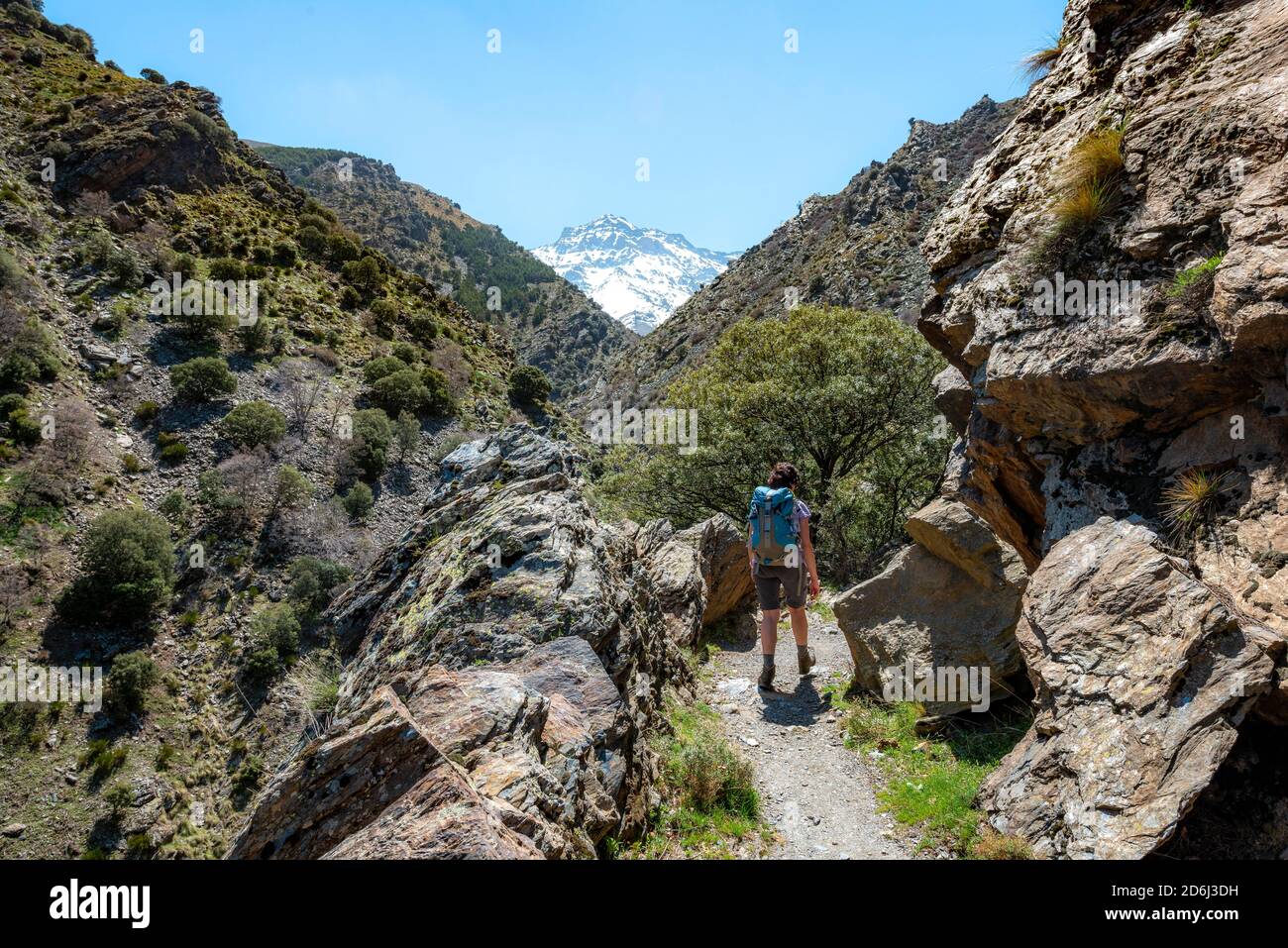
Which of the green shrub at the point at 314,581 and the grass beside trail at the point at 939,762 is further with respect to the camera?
the green shrub at the point at 314,581

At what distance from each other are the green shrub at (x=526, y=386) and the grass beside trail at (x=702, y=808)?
4328 centimetres

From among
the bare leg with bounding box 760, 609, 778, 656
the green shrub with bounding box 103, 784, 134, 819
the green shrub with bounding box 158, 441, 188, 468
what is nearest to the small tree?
the green shrub with bounding box 158, 441, 188, 468

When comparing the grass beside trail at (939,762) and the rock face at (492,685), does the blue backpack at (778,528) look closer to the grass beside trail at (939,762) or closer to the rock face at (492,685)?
the rock face at (492,685)

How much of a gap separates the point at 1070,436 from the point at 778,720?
4.64 metres

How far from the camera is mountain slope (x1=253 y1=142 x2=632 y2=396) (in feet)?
379

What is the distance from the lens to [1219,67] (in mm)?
5273

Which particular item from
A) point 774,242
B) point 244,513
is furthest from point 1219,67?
point 774,242

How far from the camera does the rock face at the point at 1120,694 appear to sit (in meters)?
3.82

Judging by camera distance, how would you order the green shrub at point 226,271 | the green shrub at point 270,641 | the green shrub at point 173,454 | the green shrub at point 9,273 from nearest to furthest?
the green shrub at point 270,641 → the green shrub at point 173,454 → the green shrub at point 9,273 → the green shrub at point 226,271

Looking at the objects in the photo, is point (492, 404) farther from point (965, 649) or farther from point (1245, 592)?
point (1245, 592)

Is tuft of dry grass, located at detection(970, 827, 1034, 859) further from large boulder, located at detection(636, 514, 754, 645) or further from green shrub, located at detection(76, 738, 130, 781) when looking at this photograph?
green shrub, located at detection(76, 738, 130, 781)

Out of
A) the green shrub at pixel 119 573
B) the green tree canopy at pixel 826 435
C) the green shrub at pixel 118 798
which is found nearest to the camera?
the green shrub at pixel 118 798

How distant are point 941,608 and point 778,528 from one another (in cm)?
221

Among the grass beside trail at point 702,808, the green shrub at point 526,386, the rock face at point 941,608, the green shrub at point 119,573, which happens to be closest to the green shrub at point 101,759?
the green shrub at point 119,573
